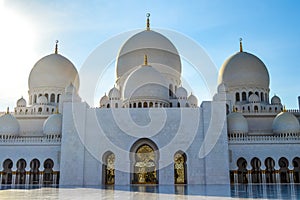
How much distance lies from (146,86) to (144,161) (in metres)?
4.16

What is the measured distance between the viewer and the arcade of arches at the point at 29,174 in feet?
55.7

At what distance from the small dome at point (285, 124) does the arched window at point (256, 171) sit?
2.10m

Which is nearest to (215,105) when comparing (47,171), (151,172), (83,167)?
(151,172)

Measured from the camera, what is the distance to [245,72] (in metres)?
22.9

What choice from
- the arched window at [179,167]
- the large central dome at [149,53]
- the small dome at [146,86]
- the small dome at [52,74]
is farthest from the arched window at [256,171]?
the small dome at [52,74]

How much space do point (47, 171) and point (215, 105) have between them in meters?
9.76

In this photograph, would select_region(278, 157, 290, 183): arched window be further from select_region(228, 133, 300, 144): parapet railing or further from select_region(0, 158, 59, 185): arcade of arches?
select_region(0, 158, 59, 185): arcade of arches

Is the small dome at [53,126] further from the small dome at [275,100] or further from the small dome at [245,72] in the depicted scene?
the small dome at [275,100]

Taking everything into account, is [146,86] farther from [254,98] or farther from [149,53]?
[254,98]

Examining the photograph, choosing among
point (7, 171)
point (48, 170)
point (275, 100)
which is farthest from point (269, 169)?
point (7, 171)

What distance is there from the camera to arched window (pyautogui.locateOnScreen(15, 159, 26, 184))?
17466mm

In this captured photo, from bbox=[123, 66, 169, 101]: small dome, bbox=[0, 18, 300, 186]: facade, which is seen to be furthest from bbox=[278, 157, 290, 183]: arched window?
bbox=[123, 66, 169, 101]: small dome

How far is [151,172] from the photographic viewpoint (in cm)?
1781

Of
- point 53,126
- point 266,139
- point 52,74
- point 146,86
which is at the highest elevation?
point 52,74
